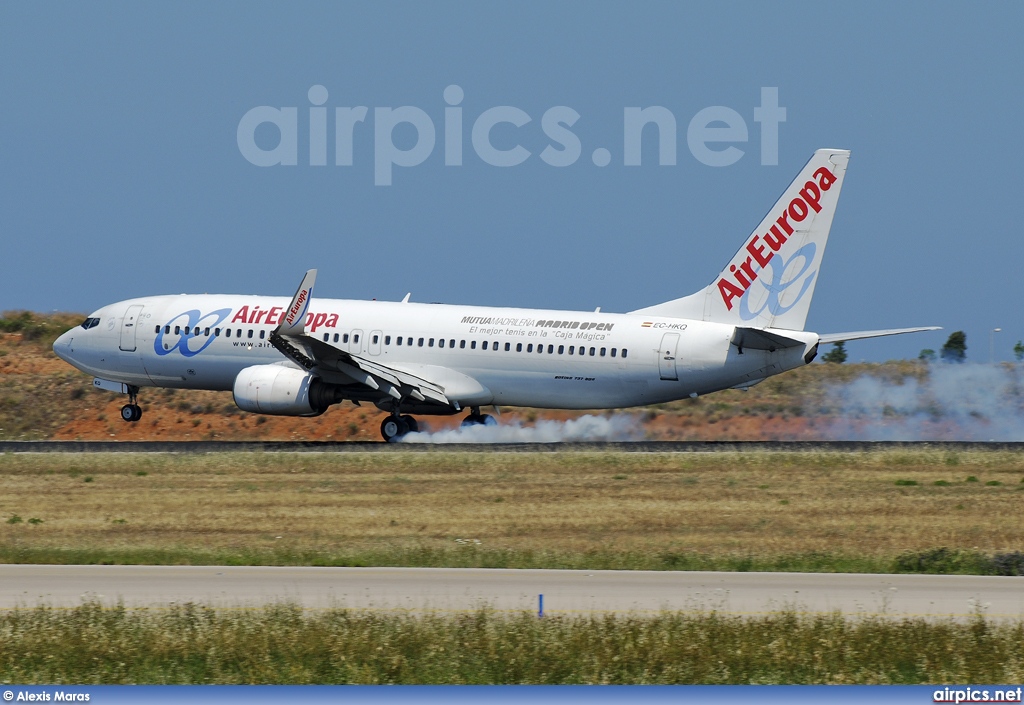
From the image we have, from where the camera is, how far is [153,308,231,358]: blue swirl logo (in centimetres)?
4809

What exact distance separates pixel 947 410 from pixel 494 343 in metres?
19.7

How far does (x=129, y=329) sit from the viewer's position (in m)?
49.4

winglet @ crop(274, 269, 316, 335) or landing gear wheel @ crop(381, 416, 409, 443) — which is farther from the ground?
winglet @ crop(274, 269, 316, 335)

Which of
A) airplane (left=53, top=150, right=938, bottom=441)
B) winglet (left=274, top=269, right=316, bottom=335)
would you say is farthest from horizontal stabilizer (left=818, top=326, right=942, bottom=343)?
winglet (left=274, top=269, right=316, bottom=335)

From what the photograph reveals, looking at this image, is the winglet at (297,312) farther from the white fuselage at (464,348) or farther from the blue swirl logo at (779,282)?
the blue swirl logo at (779,282)

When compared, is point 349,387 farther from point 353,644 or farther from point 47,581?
point 353,644

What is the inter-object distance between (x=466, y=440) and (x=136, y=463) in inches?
419

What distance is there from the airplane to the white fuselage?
4 cm

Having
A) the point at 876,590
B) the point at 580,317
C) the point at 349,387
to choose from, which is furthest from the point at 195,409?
the point at 876,590

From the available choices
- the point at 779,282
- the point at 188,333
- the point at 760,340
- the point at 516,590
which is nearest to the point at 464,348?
the point at 188,333

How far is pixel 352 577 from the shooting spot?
72.2ft

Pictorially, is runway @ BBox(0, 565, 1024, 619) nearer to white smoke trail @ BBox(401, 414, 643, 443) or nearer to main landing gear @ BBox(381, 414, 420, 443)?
white smoke trail @ BBox(401, 414, 643, 443)

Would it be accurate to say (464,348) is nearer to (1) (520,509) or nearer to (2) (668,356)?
(2) (668,356)

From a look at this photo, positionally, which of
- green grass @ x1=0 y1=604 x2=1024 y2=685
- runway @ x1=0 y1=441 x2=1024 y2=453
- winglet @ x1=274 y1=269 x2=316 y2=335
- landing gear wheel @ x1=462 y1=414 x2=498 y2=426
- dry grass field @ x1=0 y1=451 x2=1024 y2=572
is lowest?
green grass @ x1=0 y1=604 x2=1024 y2=685
